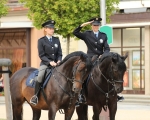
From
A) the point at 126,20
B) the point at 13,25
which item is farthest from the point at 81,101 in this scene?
the point at 13,25

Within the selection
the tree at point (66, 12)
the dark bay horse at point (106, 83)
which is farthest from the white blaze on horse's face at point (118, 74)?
the tree at point (66, 12)

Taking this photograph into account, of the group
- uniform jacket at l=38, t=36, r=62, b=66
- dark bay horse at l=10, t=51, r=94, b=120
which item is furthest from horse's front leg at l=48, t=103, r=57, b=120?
uniform jacket at l=38, t=36, r=62, b=66

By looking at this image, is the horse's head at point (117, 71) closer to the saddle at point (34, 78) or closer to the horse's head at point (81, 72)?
the horse's head at point (81, 72)

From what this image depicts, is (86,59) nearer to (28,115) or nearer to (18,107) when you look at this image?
(18,107)

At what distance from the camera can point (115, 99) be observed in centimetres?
1314

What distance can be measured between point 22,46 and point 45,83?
2614cm

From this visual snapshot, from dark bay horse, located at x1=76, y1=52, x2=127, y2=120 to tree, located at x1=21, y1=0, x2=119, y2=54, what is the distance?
1468 centimetres

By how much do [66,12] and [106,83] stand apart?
52.4 feet

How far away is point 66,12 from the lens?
28.6 meters

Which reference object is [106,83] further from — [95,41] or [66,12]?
[66,12]

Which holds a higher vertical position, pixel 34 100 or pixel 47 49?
pixel 47 49

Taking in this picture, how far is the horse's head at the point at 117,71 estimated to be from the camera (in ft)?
39.6

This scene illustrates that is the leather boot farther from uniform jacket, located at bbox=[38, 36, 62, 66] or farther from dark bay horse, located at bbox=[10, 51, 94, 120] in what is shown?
uniform jacket, located at bbox=[38, 36, 62, 66]

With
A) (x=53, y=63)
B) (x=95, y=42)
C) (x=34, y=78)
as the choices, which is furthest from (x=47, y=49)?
(x=95, y=42)
